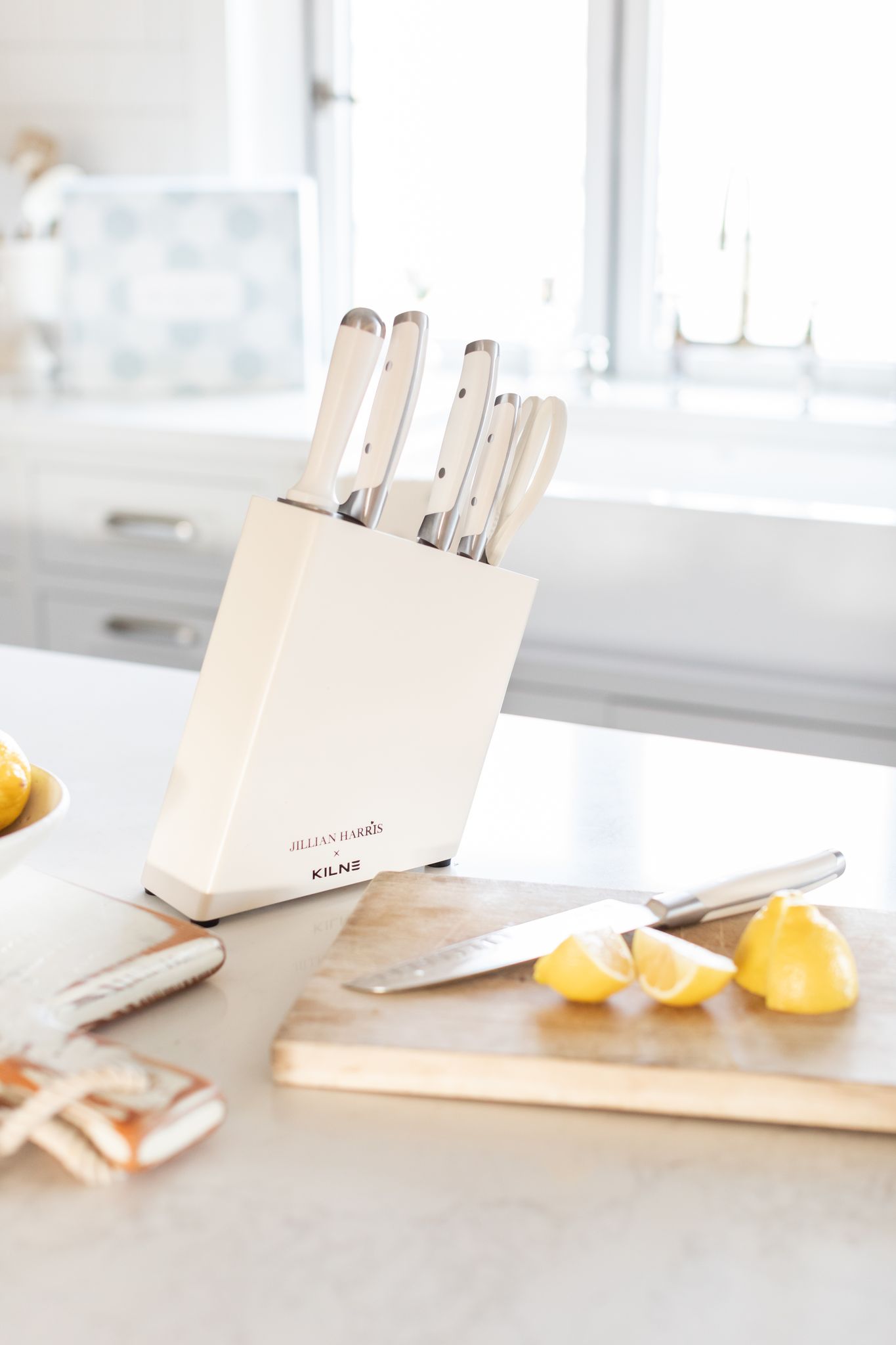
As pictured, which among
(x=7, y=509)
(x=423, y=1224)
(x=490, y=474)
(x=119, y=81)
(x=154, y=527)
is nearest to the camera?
(x=423, y=1224)

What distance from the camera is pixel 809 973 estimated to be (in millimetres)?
590

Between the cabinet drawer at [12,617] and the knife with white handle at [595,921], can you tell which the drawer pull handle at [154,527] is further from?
the knife with white handle at [595,921]

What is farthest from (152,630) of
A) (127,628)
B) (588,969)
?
(588,969)

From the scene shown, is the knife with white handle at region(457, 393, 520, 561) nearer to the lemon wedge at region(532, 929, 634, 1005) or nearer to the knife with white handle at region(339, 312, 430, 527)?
the knife with white handle at region(339, 312, 430, 527)

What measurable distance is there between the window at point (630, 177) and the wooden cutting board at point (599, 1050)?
6.43 feet

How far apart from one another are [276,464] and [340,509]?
1452 mm

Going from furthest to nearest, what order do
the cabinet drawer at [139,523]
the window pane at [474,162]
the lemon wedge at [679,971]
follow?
the window pane at [474,162]
the cabinet drawer at [139,523]
the lemon wedge at [679,971]

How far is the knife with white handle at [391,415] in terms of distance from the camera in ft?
2.15

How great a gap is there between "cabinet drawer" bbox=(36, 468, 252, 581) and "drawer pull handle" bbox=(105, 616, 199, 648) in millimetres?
79

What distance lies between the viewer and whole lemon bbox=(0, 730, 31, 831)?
2.14ft

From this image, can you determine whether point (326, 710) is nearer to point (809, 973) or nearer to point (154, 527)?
point (809, 973)

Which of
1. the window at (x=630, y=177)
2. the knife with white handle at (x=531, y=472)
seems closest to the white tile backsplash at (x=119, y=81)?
the window at (x=630, y=177)

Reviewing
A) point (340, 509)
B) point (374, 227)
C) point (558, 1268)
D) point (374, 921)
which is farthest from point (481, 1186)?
point (374, 227)

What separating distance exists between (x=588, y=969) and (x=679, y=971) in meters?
0.04
